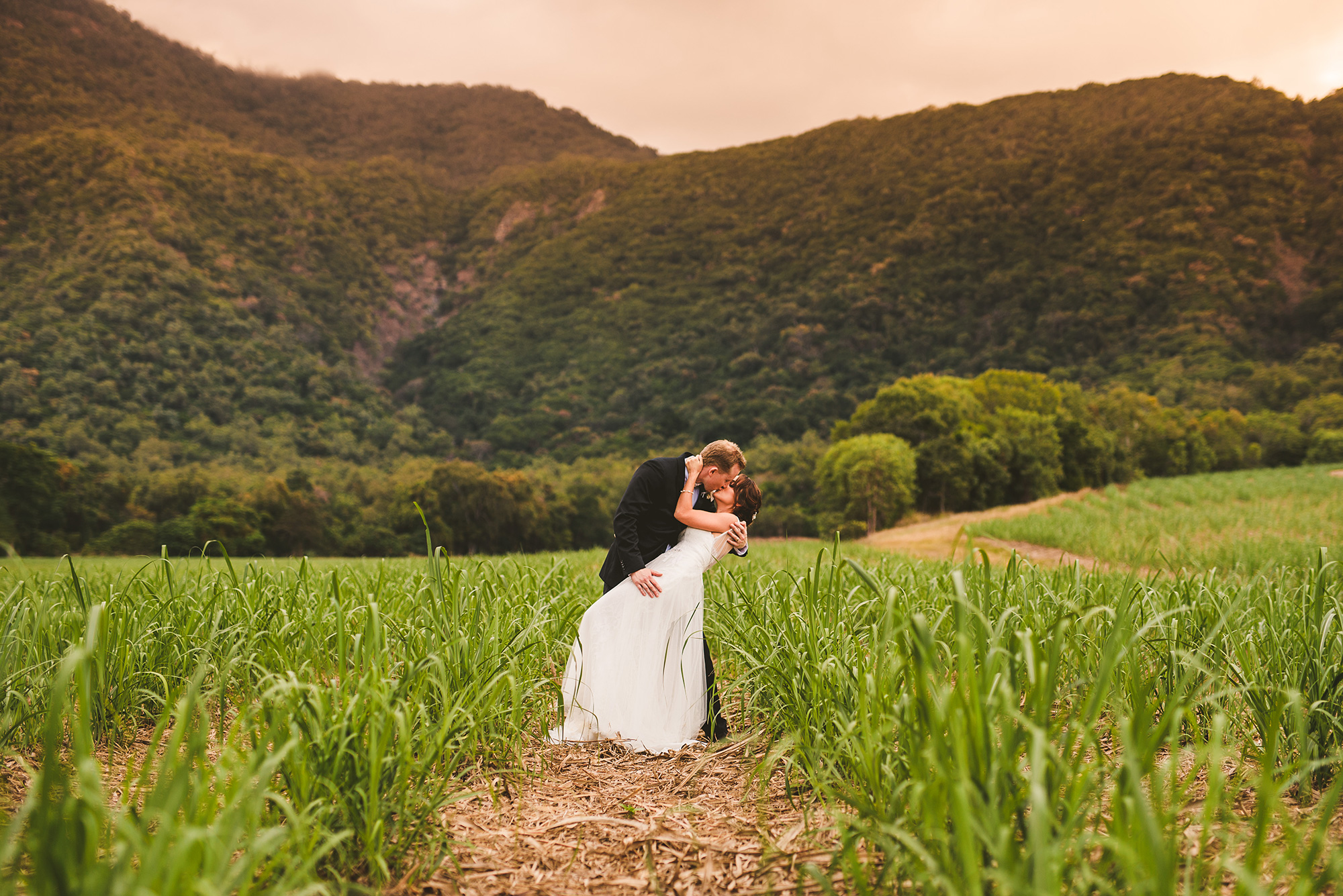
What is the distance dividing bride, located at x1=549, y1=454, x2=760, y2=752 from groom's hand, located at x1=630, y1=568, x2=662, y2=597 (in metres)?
0.06

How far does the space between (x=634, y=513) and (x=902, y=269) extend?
11641 centimetres

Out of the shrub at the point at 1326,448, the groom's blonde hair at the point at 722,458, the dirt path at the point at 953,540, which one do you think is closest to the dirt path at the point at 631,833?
the groom's blonde hair at the point at 722,458

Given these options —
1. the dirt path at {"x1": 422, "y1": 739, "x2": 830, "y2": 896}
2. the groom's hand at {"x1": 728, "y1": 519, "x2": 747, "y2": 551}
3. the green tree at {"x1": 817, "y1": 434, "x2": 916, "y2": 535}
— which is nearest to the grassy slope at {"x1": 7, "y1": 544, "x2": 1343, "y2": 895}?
the dirt path at {"x1": 422, "y1": 739, "x2": 830, "y2": 896}

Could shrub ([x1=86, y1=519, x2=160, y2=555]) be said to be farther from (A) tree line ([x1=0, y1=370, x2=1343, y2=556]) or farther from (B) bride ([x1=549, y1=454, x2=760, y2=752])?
(B) bride ([x1=549, y1=454, x2=760, y2=752])

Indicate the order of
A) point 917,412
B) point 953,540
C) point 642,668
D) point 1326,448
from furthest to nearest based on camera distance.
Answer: point 1326,448 → point 917,412 → point 953,540 → point 642,668

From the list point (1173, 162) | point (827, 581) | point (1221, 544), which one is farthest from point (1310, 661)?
point (1173, 162)

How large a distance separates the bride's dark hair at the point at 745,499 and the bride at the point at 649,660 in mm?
176

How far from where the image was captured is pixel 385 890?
1.83 meters

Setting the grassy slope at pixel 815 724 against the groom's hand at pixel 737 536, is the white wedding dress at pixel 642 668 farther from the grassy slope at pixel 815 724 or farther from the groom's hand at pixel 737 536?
the grassy slope at pixel 815 724

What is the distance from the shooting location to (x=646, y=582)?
351cm

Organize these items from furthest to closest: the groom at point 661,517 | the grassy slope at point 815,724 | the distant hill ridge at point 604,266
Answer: the distant hill ridge at point 604,266
the groom at point 661,517
the grassy slope at point 815,724

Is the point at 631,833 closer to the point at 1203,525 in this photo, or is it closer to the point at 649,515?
the point at 649,515

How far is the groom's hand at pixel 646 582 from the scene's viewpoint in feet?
11.5

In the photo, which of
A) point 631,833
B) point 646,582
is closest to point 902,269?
point 646,582
